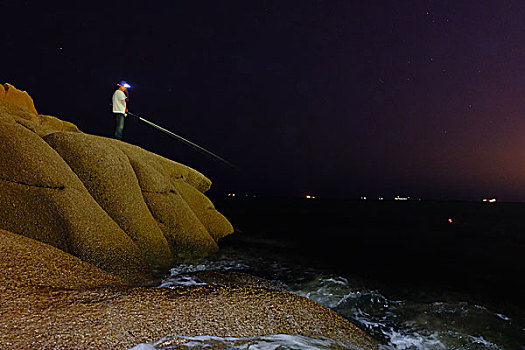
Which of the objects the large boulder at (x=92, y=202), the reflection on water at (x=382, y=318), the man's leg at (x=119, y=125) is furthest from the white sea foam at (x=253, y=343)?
the man's leg at (x=119, y=125)

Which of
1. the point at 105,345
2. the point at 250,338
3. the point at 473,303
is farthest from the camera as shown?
the point at 473,303

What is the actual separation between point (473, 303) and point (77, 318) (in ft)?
31.3

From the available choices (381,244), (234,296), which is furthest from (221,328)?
(381,244)

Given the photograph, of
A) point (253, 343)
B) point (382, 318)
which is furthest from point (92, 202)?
point (382, 318)

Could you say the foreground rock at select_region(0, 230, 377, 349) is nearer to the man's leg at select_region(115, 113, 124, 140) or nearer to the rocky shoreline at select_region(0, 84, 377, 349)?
the rocky shoreline at select_region(0, 84, 377, 349)

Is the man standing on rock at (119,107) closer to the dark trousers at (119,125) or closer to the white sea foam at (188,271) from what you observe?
the dark trousers at (119,125)

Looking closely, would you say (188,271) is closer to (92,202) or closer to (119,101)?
(92,202)

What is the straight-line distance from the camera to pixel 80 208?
628 centimetres

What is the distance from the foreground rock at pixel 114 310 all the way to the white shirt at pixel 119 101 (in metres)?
8.50

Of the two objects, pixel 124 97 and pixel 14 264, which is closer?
pixel 14 264

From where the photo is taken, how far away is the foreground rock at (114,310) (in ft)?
9.50

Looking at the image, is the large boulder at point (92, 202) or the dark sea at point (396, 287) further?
the large boulder at point (92, 202)

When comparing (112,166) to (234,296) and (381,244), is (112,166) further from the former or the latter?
(381,244)

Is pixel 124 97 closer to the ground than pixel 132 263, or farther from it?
farther from it
